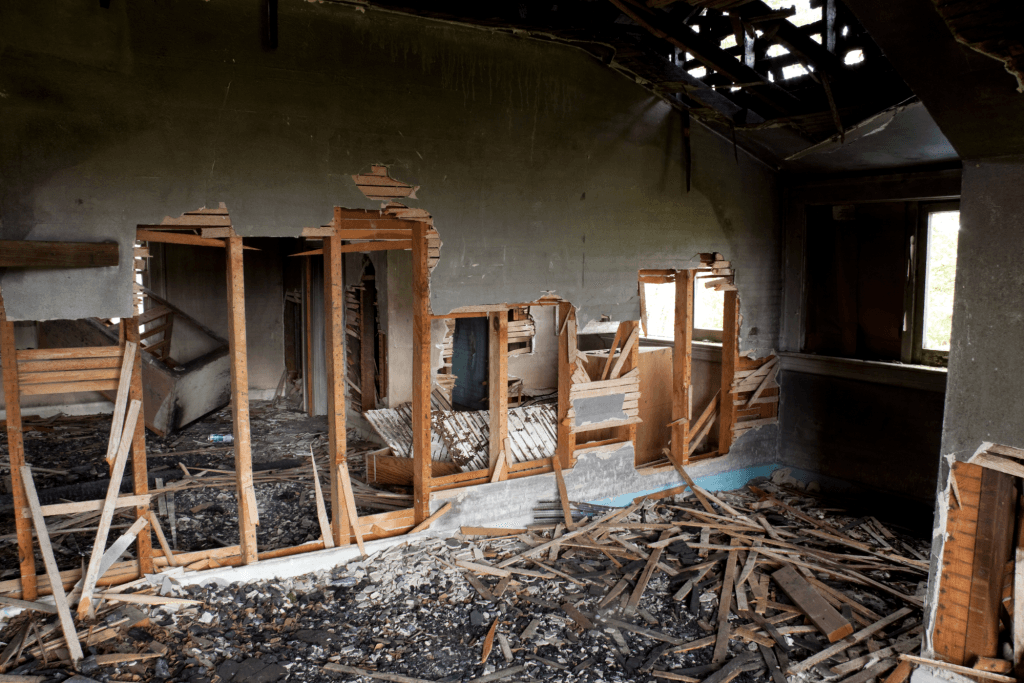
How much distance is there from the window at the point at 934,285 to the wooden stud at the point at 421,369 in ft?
18.2

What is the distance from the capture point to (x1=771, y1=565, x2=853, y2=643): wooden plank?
527 cm

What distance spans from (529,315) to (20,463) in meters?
6.62

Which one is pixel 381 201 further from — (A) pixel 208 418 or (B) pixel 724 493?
(A) pixel 208 418

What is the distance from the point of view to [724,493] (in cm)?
832

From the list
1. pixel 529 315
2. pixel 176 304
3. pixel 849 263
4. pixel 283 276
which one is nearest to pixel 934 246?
pixel 849 263

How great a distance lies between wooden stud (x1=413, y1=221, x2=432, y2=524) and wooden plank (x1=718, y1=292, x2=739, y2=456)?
4.13 meters

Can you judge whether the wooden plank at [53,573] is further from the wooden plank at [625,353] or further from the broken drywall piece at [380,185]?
the wooden plank at [625,353]

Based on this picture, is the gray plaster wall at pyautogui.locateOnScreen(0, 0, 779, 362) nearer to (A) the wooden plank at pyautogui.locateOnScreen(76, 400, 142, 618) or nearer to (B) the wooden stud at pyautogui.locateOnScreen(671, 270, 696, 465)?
(B) the wooden stud at pyautogui.locateOnScreen(671, 270, 696, 465)

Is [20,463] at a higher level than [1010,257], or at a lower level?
lower

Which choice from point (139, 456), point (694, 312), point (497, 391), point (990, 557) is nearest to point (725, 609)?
point (990, 557)

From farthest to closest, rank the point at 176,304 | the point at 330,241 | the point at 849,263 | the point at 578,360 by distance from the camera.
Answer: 1. the point at 176,304
2. the point at 849,263
3. the point at 578,360
4. the point at 330,241

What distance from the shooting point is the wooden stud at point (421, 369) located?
615 cm

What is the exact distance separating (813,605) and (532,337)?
5.57 metres

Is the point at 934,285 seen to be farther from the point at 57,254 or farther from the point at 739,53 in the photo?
the point at 57,254
